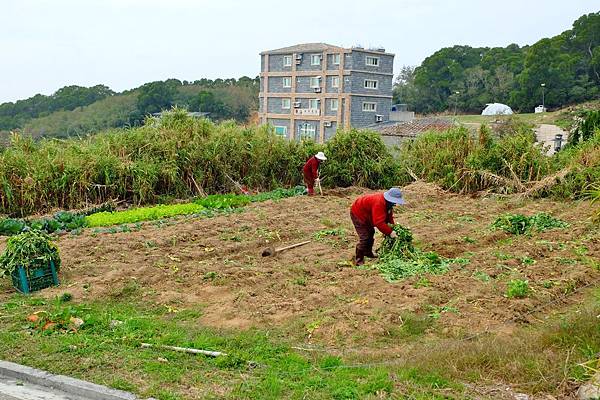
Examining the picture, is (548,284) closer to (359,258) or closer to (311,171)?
(359,258)

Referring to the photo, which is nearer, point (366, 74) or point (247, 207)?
point (247, 207)

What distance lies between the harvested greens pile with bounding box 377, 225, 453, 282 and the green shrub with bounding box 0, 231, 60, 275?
14.6ft

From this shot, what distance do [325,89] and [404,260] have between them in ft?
124

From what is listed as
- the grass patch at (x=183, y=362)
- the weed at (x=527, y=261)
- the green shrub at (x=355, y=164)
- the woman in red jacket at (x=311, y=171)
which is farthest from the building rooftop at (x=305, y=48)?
the grass patch at (x=183, y=362)

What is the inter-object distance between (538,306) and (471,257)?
2110mm

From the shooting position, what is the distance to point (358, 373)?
4.87 metres

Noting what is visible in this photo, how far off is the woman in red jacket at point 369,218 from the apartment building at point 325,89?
34494mm

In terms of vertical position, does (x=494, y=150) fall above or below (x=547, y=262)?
above

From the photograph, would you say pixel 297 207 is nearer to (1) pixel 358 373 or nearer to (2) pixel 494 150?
(2) pixel 494 150

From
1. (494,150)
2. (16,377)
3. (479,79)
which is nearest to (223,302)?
(16,377)

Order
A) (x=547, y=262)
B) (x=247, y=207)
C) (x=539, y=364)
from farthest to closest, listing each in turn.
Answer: (x=247, y=207) → (x=547, y=262) → (x=539, y=364)

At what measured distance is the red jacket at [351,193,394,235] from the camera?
319 inches

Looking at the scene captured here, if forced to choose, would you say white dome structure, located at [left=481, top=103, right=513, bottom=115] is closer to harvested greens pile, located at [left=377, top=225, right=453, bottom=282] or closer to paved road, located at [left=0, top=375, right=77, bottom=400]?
harvested greens pile, located at [left=377, top=225, right=453, bottom=282]

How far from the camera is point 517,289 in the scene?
22.0ft
